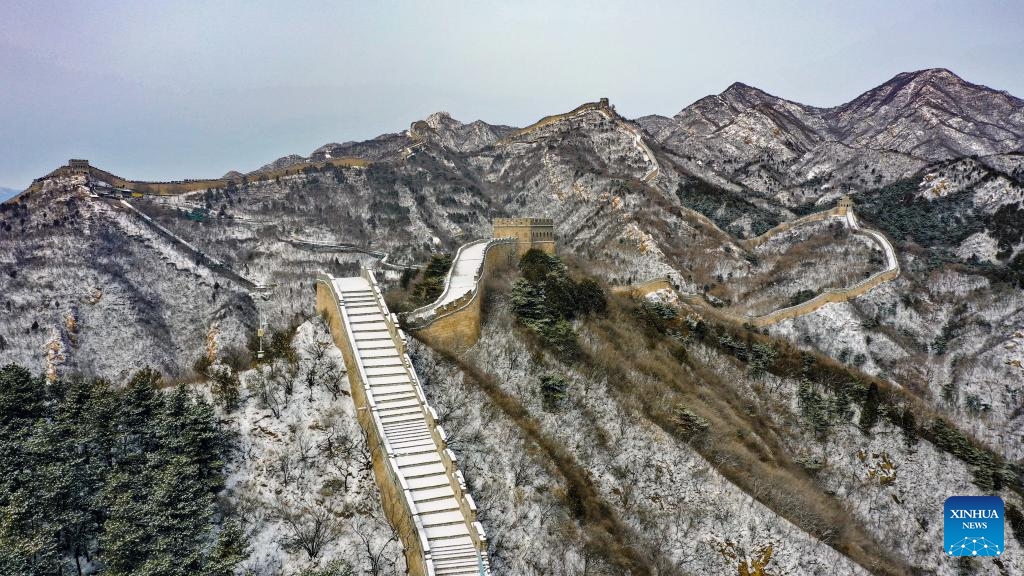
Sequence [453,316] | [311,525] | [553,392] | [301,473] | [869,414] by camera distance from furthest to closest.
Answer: [869,414]
[453,316]
[553,392]
[301,473]
[311,525]

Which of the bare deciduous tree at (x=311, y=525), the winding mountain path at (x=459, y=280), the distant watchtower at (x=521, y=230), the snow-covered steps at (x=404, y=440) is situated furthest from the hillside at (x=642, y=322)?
the distant watchtower at (x=521, y=230)

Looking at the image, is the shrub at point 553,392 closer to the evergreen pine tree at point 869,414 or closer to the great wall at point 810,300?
the evergreen pine tree at point 869,414

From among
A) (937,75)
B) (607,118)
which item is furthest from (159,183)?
(937,75)

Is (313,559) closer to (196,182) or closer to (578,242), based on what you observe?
(578,242)

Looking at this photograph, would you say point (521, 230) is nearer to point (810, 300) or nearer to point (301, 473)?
point (810, 300)

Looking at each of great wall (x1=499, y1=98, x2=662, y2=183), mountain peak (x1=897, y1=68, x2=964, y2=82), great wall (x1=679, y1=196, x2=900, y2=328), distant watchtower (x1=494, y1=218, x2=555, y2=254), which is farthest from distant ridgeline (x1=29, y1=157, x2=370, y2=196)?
mountain peak (x1=897, y1=68, x2=964, y2=82)

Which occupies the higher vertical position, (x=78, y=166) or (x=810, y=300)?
(x=78, y=166)

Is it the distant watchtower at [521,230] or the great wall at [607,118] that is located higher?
the great wall at [607,118]
